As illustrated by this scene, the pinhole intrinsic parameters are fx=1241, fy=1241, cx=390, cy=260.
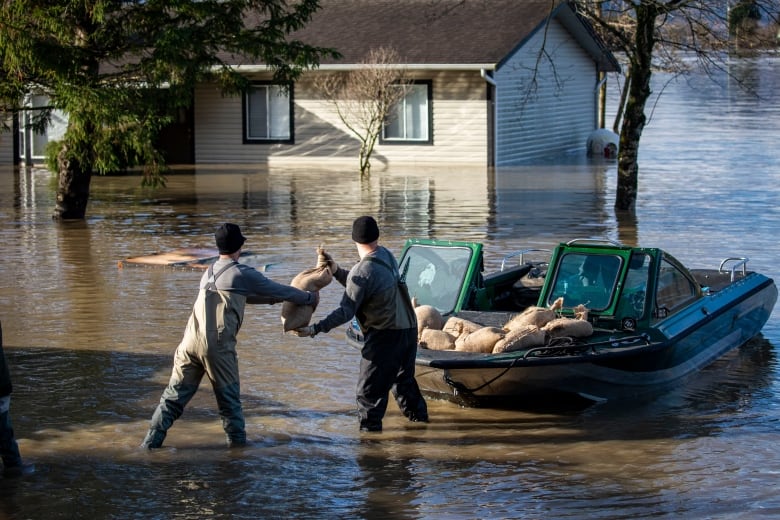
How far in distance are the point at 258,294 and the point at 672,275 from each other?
432cm

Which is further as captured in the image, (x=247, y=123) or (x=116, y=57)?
(x=247, y=123)

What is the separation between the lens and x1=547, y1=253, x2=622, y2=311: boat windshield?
34.6 feet

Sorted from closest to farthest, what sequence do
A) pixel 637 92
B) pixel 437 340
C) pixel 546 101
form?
pixel 437 340 < pixel 637 92 < pixel 546 101

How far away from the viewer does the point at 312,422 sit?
9.65 metres

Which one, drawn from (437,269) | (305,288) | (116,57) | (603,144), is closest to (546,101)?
(603,144)

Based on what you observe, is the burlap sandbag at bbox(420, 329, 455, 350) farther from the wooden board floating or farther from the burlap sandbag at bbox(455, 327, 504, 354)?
the wooden board floating

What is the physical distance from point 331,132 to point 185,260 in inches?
670

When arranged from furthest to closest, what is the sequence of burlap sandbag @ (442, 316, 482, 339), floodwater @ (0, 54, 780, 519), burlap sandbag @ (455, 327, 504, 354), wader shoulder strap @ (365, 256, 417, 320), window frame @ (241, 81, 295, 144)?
window frame @ (241, 81, 295, 144) < burlap sandbag @ (442, 316, 482, 339) < burlap sandbag @ (455, 327, 504, 354) < wader shoulder strap @ (365, 256, 417, 320) < floodwater @ (0, 54, 780, 519)

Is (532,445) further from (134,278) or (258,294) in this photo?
(134,278)

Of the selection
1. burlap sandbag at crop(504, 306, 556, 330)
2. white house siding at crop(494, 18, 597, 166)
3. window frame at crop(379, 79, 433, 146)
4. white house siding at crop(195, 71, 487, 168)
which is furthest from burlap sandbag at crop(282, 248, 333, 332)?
window frame at crop(379, 79, 433, 146)

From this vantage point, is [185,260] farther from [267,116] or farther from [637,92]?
[267,116]

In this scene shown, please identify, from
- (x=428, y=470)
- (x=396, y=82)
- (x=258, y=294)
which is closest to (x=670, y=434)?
(x=428, y=470)

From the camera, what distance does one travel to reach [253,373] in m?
11.2

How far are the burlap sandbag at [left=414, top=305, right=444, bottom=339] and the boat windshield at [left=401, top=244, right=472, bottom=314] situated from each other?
815mm
